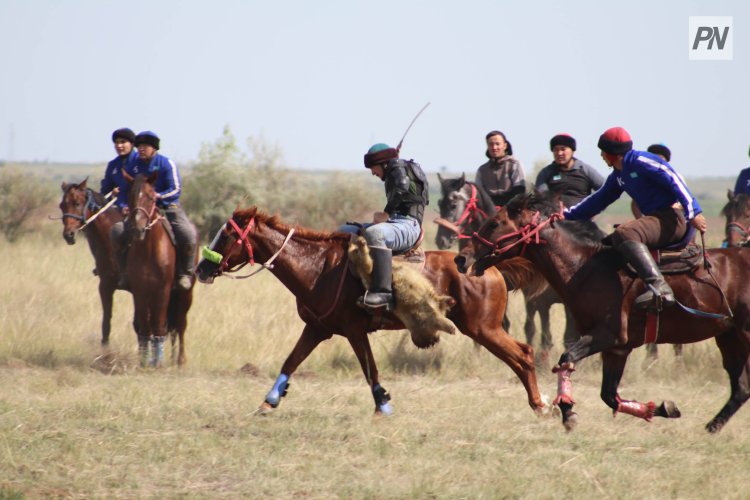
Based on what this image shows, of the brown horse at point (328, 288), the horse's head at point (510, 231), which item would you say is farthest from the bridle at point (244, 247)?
the horse's head at point (510, 231)

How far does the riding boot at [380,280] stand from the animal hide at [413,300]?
59 mm

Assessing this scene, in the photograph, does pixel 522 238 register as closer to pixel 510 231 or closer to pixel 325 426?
pixel 510 231

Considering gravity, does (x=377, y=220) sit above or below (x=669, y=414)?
above

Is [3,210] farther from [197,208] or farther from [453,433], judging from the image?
[453,433]

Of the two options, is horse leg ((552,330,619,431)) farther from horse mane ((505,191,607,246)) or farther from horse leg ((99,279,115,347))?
horse leg ((99,279,115,347))

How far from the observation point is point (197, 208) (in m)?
30.5

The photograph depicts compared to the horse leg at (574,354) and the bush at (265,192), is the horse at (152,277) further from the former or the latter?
the bush at (265,192)

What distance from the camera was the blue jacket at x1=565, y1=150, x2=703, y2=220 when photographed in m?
8.89

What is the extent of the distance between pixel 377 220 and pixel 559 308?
8271 millimetres

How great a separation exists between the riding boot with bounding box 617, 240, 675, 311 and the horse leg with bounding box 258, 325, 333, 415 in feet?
9.86

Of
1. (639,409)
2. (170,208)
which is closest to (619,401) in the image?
(639,409)

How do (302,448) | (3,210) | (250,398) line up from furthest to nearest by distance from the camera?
(3,210)
(250,398)
(302,448)

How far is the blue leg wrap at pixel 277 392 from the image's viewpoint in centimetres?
1004

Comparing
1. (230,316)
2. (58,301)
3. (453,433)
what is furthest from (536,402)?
(58,301)
